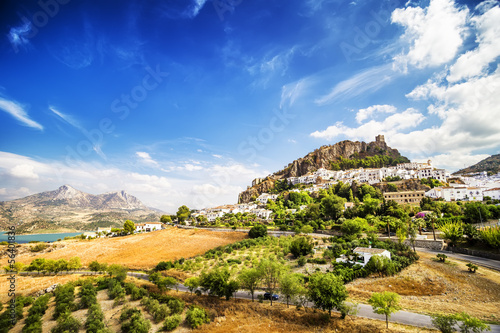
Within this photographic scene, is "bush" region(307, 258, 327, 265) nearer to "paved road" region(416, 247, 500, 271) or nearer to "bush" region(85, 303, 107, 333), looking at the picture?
"paved road" region(416, 247, 500, 271)

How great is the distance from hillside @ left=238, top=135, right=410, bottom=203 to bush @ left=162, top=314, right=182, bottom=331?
4110 inches

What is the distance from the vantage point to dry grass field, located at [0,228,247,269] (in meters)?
49.8

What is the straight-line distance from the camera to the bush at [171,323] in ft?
65.3

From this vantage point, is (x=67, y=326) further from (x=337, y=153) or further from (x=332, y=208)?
(x=337, y=153)

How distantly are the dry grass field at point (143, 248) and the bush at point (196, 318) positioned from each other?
85.5 feet

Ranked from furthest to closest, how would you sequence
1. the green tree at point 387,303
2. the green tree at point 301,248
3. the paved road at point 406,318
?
the green tree at point 301,248, the paved road at point 406,318, the green tree at point 387,303

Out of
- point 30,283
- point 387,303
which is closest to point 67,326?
point 30,283

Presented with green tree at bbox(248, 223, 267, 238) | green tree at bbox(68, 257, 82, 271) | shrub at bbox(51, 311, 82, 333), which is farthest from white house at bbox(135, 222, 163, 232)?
shrub at bbox(51, 311, 82, 333)

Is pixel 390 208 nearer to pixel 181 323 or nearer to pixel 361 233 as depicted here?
pixel 361 233

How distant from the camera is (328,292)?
19328mm

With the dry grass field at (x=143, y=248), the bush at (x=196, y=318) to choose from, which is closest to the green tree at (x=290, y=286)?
the bush at (x=196, y=318)

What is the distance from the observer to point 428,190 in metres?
70.9

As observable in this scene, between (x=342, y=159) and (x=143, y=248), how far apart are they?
115379 millimetres

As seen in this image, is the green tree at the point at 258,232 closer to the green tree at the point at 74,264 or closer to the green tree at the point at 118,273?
the green tree at the point at 118,273
